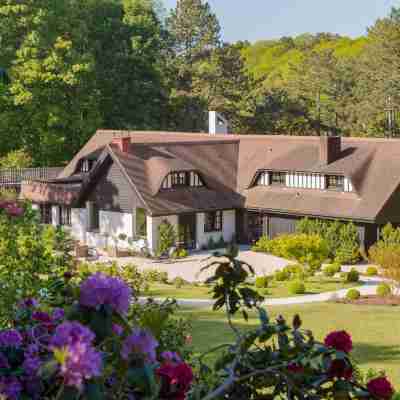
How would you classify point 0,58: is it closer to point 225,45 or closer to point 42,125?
point 42,125

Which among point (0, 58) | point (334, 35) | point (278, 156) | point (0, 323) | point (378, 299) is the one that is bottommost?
point (378, 299)

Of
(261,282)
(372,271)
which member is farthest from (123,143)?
(372,271)

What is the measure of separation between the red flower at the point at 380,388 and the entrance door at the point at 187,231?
3145 centimetres

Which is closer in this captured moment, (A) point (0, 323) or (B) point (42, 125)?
(A) point (0, 323)

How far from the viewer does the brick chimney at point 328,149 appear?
35.7 m

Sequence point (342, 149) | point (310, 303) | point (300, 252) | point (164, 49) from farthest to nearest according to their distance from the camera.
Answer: point (164, 49)
point (342, 149)
point (300, 252)
point (310, 303)

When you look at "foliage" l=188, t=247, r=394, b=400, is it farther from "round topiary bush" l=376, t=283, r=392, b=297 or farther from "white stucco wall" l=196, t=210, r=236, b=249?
"white stucco wall" l=196, t=210, r=236, b=249

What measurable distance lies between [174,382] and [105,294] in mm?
713

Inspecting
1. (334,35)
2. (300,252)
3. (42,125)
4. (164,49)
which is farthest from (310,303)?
(334,35)

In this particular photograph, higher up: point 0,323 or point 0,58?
point 0,58

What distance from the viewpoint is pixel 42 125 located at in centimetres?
4659

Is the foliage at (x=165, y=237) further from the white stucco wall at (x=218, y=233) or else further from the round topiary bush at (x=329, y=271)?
the round topiary bush at (x=329, y=271)

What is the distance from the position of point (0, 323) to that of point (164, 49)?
55626 mm

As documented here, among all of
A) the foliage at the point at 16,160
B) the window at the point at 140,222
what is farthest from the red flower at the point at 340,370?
the foliage at the point at 16,160
